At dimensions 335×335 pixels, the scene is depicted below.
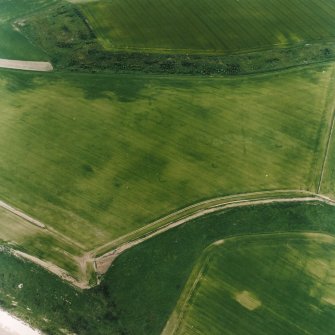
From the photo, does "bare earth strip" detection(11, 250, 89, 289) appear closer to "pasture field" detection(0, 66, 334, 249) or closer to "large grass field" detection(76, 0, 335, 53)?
"pasture field" detection(0, 66, 334, 249)

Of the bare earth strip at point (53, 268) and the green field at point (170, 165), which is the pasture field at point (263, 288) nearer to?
the green field at point (170, 165)

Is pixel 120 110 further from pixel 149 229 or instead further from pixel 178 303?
pixel 178 303

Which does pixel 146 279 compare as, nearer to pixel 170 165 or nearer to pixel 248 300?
pixel 248 300

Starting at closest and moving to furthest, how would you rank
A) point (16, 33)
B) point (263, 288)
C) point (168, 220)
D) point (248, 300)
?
1. point (248, 300)
2. point (263, 288)
3. point (168, 220)
4. point (16, 33)

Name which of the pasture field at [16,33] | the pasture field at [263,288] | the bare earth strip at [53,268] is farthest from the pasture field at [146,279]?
the pasture field at [16,33]

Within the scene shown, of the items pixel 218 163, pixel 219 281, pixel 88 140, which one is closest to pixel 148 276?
pixel 219 281

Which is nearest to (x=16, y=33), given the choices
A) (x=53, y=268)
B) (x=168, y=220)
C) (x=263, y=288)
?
(x=53, y=268)
